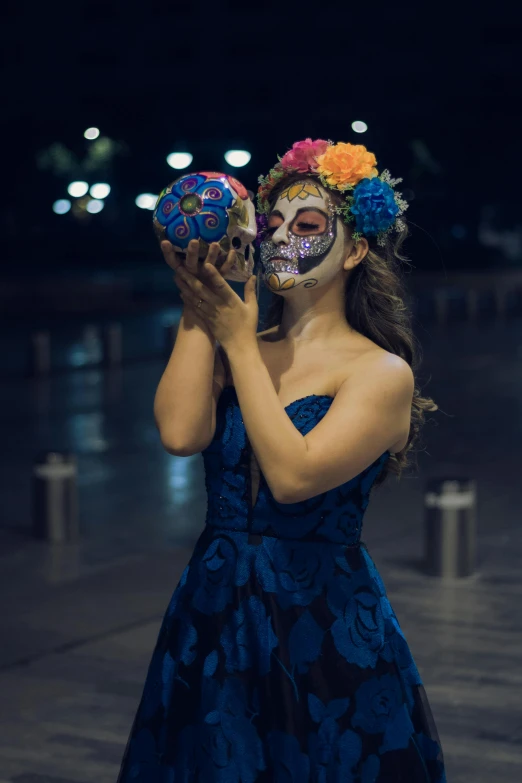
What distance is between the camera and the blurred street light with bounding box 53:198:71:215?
6631 centimetres

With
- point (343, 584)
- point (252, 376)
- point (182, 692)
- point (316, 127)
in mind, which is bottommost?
point (182, 692)

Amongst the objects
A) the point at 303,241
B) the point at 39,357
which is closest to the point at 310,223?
the point at 303,241

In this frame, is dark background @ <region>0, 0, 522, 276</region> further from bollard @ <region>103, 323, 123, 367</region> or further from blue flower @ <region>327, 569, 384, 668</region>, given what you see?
blue flower @ <region>327, 569, 384, 668</region>

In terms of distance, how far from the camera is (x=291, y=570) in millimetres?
2943

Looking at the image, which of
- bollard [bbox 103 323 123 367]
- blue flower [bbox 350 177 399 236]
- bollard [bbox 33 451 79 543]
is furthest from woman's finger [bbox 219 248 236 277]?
bollard [bbox 103 323 123 367]

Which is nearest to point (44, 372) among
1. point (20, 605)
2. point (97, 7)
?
point (20, 605)

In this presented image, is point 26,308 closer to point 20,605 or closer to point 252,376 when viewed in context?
point 20,605

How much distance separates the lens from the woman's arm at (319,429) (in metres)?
2.75

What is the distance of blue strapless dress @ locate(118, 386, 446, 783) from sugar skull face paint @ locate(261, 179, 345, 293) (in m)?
0.29

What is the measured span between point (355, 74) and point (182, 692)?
1739 cm

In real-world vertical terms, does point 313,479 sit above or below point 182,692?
above

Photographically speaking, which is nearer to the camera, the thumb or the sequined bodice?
the thumb

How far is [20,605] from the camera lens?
7.16 metres

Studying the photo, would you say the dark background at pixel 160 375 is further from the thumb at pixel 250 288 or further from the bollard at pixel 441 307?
the thumb at pixel 250 288
